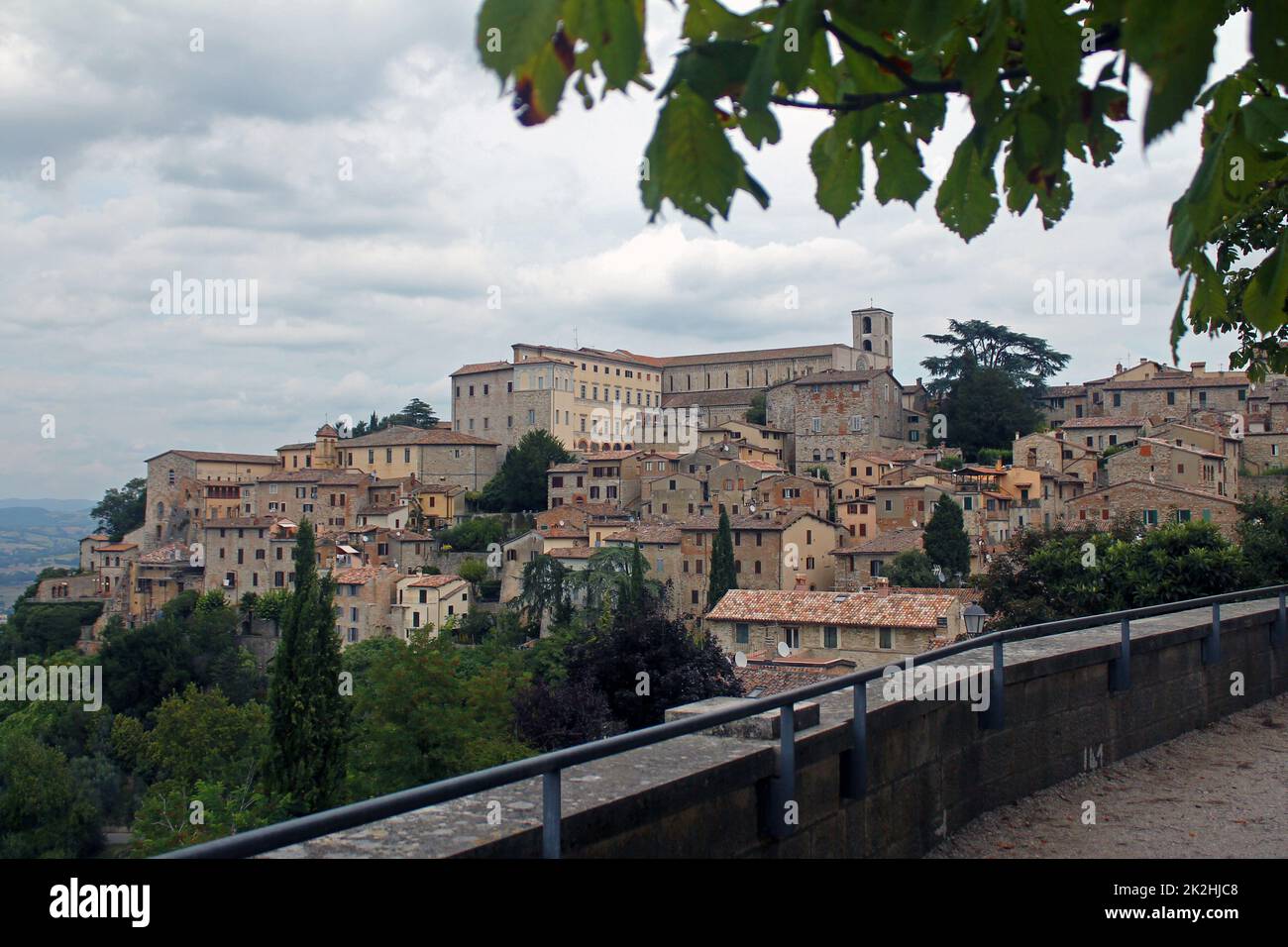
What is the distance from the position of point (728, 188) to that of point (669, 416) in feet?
309

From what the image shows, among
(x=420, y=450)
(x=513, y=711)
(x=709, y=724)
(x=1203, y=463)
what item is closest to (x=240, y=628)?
(x=420, y=450)

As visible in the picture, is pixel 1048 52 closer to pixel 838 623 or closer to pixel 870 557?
pixel 838 623

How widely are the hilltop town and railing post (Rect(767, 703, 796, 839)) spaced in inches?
1129

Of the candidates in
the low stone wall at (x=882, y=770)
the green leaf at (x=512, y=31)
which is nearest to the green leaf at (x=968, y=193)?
the green leaf at (x=512, y=31)

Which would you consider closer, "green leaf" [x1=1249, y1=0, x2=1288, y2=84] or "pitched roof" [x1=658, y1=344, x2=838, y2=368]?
"green leaf" [x1=1249, y1=0, x2=1288, y2=84]

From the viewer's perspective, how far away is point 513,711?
2772 centimetres

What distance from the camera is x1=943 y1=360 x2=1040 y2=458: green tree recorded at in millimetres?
70688

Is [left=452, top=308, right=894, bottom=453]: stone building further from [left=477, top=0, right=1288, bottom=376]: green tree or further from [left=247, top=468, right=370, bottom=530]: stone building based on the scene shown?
[left=477, top=0, right=1288, bottom=376]: green tree

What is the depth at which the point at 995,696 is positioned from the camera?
5.68 m

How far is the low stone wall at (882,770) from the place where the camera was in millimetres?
3152

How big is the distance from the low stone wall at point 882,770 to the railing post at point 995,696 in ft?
0.23

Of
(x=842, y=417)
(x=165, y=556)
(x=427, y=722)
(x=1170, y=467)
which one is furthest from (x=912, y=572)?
(x=165, y=556)

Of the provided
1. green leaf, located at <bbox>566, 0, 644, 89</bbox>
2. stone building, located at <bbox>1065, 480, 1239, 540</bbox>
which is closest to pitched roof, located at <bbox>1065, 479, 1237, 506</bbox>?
stone building, located at <bbox>1065, 480, 1239, 540</bbox>
